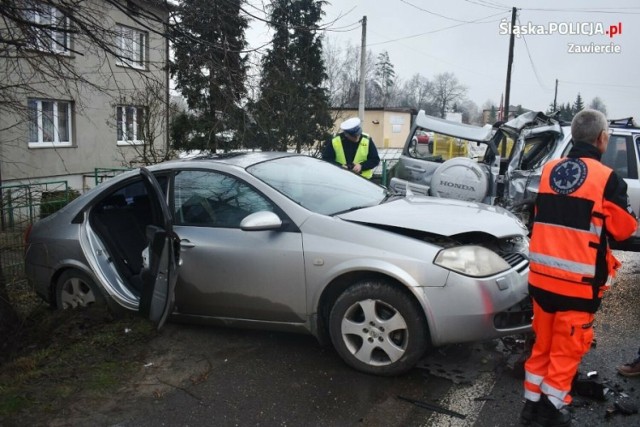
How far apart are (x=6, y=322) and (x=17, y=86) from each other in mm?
2686

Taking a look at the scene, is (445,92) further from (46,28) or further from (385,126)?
(46,28)

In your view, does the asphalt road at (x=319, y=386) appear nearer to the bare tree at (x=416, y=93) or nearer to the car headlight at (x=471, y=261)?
the car headlight at (x=471, y=261)

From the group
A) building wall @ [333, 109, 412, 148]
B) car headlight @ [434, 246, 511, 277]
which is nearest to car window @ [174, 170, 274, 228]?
car headlight @ [434, 246, 511, 277]

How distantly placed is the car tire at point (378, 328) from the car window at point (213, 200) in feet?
3.14

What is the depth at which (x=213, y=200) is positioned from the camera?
167 inches

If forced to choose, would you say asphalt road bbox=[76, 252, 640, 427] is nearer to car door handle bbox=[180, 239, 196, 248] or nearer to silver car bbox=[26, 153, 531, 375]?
silver car bbox=[26, 153, 531, 375]

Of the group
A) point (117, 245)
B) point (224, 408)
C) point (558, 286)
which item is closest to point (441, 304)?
point (558, 286)

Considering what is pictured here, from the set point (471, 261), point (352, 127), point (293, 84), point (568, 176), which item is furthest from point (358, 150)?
point (293, 84)

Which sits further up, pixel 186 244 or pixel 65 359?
pixel 186 244

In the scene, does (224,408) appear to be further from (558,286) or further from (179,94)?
(179,94)

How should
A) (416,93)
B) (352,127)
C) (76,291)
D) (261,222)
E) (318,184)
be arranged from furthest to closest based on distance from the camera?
(416,93), (352,127), (76,291), (318,184), (261,222)

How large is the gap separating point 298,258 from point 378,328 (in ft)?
2.37

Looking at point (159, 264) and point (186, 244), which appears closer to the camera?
point (159, 264)

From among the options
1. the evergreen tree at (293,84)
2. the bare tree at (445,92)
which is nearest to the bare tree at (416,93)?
the bare tree at (445,92)
